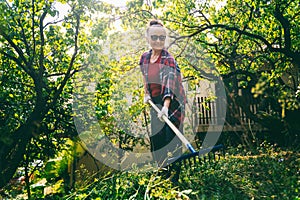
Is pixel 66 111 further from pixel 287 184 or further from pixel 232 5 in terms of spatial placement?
pixel 232 5

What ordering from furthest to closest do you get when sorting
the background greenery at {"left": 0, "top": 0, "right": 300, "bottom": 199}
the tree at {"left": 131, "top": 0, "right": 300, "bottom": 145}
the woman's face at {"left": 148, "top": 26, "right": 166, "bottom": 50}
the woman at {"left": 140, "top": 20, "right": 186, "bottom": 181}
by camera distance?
the tree at {"left": 131, "top": 0, "right": 300, "bottom": 145} < the woman's face at {"left": 148, "top": 26, "right": 166, "bottom": 50} < the woman at {"left": 140, "top": 20, "right": 186, "bottom": 181} < the background greenery at {"left": 0, "top": 0, "right": 300, "bottom": 199}

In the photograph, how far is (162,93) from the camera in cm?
270

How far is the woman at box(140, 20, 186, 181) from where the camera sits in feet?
8.66

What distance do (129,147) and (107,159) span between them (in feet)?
1.43

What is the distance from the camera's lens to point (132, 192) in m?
1.96

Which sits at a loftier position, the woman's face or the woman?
the woman's face

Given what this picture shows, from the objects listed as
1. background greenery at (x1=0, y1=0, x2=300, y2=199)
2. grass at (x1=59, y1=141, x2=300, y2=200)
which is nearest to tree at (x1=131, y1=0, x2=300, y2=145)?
background greenery at (x1=0, y1=0, x2=300, y2=199)

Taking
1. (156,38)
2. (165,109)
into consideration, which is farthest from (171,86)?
(156,38)

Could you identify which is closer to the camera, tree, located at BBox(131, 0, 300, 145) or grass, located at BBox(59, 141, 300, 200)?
grass, located at BBox(59, 141, 300, 200)

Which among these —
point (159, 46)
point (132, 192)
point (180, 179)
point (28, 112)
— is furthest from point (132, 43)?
point (132, 192)

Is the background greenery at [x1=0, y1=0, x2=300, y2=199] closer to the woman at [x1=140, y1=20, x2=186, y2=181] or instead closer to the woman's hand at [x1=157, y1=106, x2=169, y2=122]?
the woman at [x1=140, y1=20, x2=186, y2=181]

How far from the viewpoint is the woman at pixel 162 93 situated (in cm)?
264

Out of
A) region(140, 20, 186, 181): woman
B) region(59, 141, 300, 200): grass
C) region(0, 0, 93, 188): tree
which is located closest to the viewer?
region(59, 141, 300, 200): grass

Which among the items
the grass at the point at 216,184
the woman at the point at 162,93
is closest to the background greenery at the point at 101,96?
the grass at the point at 216,184
